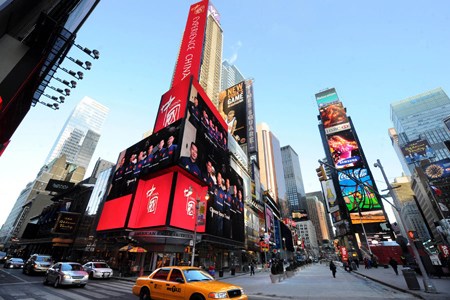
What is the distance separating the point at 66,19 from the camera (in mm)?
14031

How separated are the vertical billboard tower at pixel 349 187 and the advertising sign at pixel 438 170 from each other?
19.6 metres

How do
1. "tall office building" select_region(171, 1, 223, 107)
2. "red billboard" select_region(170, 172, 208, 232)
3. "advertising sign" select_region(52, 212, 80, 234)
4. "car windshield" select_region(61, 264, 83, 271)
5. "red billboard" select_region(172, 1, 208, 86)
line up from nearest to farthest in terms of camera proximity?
"car windshield" select_region(61, 264, 83, 271), "red billboard" select_region(170, 172, 208, 232), "red billboard" select_region(172, 1, 208, 86), "tall office building" select_region(171, 1, 223, 107), "advertising sign" select_region(52, 212, 80, 234)

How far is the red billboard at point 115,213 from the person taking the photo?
31461 mm

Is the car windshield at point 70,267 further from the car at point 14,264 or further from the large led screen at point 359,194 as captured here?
the large led screen at point 359,194

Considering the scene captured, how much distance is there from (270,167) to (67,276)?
156 meters

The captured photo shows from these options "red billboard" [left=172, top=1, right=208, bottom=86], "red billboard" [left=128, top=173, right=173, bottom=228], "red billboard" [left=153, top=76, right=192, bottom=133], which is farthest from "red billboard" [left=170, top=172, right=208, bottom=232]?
"red billboard" [left=172, top=1, right=208, bottom=86]


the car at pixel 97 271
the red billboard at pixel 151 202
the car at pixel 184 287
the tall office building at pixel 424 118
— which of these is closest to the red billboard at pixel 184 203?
the red billboard at pixel 151 202

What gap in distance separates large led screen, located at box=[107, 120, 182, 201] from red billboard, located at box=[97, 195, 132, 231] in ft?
3.74

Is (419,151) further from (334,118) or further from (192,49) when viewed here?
(192,49)

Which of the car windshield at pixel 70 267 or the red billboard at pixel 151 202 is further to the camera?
the red billboard at pixel 151 202

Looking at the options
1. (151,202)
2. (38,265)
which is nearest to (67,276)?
(38,265)

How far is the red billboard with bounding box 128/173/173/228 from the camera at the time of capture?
1061 inches

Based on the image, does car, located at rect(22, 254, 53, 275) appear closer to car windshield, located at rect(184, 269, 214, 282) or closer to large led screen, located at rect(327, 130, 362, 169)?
car windshield, located at rect(184, 269, 214, 282)

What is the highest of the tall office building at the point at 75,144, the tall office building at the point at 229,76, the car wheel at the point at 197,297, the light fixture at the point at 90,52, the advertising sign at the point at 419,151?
the tall office building at the point at 229,76
